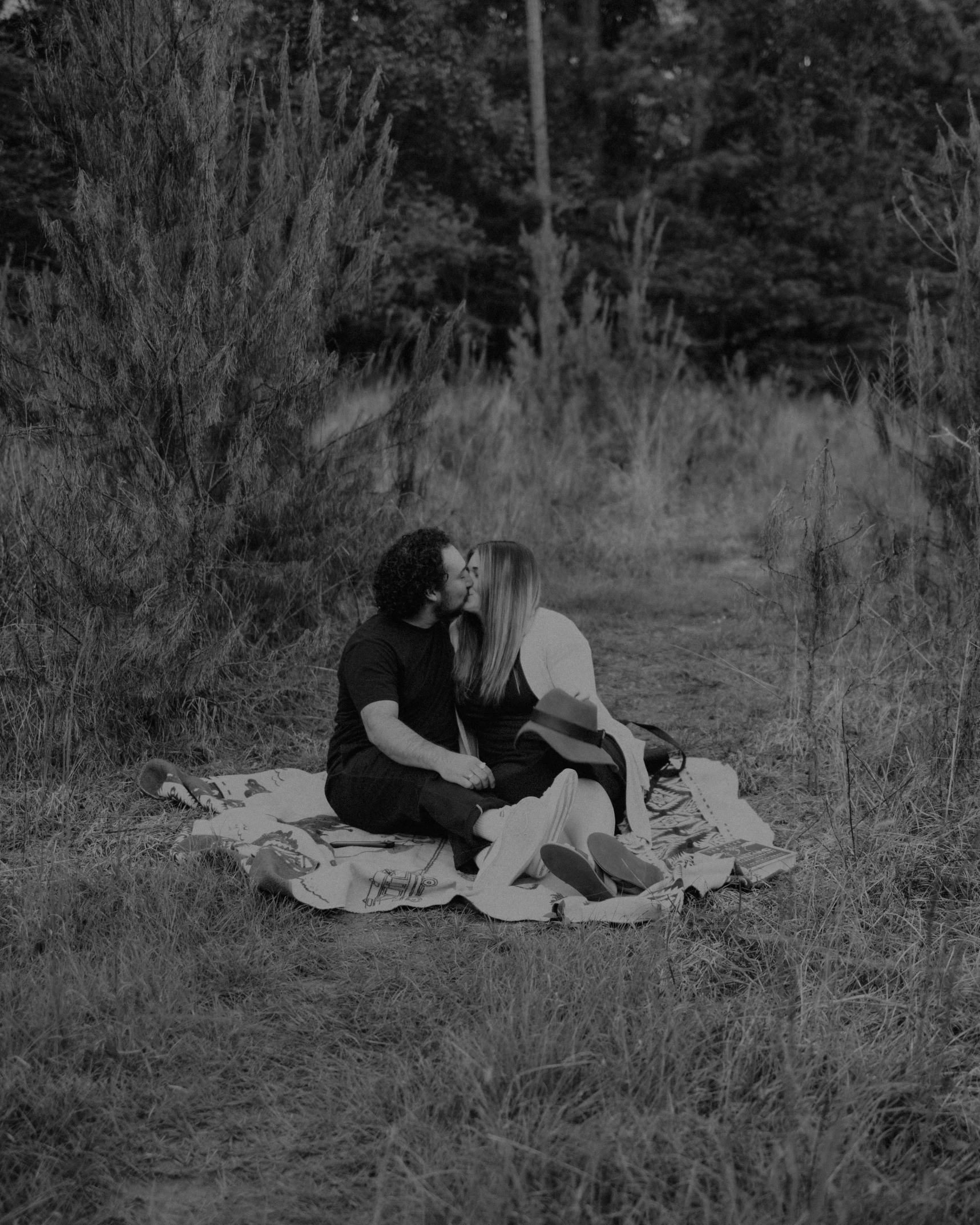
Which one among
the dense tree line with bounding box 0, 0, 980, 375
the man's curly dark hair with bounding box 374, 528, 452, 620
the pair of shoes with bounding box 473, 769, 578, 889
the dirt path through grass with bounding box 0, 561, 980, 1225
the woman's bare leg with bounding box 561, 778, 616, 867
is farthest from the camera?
the dense tree line with bounding box 0, 0, 980, 375

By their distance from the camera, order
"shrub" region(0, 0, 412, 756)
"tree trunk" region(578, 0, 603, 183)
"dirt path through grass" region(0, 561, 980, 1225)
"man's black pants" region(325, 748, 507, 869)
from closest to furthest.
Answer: "dirt path through grass" region(0, 561, 980, 1225) → "man's black pants" region(325, 748, 507, 869) → "shrub" region(0, 0, 412, 756) → "tree trunk" region(578, 0, 603, 183)

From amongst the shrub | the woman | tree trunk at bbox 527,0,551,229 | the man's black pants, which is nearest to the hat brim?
the woman

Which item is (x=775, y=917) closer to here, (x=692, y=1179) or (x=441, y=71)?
(x=692, y=1179)

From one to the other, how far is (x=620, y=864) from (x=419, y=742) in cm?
71

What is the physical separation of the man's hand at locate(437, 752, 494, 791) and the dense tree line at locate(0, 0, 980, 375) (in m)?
15.2

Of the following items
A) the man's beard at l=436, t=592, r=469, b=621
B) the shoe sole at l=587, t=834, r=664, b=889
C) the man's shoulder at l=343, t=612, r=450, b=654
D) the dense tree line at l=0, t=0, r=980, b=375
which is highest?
the dense tree line at l=0, t=0, r=980, b=375

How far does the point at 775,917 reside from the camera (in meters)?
2.94

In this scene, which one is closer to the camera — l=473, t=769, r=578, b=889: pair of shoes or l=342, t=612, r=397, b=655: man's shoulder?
l=473, t=769, r=578, b=889: pair of shoes

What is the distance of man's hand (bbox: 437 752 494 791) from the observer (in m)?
3.38

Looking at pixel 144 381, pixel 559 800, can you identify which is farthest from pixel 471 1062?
pixel 144 381

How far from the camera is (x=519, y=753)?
3662mm

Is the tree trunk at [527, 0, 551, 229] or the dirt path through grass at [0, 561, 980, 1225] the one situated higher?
the tree trunk at [527, 0, 551, 229]

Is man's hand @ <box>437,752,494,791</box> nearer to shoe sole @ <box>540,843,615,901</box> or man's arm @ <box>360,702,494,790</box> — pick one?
man's arm @ <box>360,702,494,790</box>

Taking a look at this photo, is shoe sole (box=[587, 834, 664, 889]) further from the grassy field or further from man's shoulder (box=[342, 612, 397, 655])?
man's shoulder (box=[342, 612, 397, 655])
